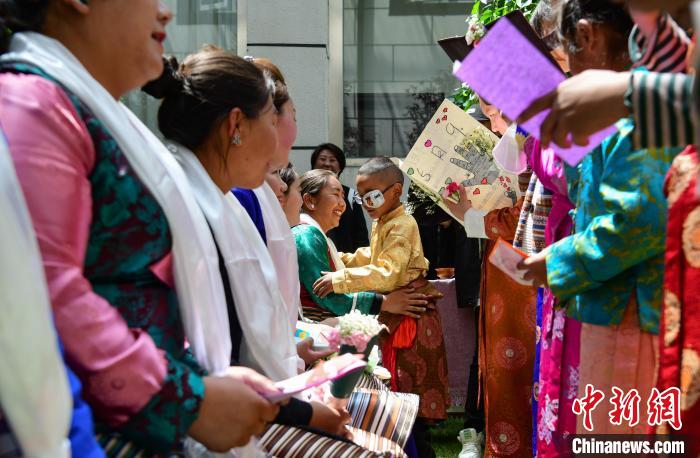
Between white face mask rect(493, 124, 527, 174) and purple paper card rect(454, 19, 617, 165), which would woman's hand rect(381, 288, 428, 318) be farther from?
purple paper card rect(454, 19, 617, 165)

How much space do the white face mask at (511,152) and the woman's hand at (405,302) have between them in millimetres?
1359

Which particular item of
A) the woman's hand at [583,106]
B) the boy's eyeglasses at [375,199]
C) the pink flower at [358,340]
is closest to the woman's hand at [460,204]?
the boy's eyeglasses at [375,199]

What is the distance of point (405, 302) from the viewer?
4504 mm

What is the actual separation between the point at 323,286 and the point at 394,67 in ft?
13.7

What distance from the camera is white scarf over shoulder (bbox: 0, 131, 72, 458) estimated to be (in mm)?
1114

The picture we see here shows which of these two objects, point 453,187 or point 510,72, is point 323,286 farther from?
point 510,72

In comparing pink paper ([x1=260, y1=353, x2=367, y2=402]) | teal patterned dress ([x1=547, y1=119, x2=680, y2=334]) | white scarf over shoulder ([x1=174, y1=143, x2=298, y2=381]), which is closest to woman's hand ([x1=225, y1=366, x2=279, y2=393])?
pink paper ([x1=260, y1=353, x2=367, y2=402])

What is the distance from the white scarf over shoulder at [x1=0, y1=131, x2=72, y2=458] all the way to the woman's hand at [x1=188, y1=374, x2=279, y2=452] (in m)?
0.37

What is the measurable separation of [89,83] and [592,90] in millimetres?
902

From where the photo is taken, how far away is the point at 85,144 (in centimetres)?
142

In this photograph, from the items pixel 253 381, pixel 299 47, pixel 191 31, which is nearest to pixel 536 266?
pixel 253 381

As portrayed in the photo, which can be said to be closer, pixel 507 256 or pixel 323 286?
pixel 507 256

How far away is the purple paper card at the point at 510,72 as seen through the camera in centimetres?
165

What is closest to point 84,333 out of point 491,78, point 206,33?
point 491,78
